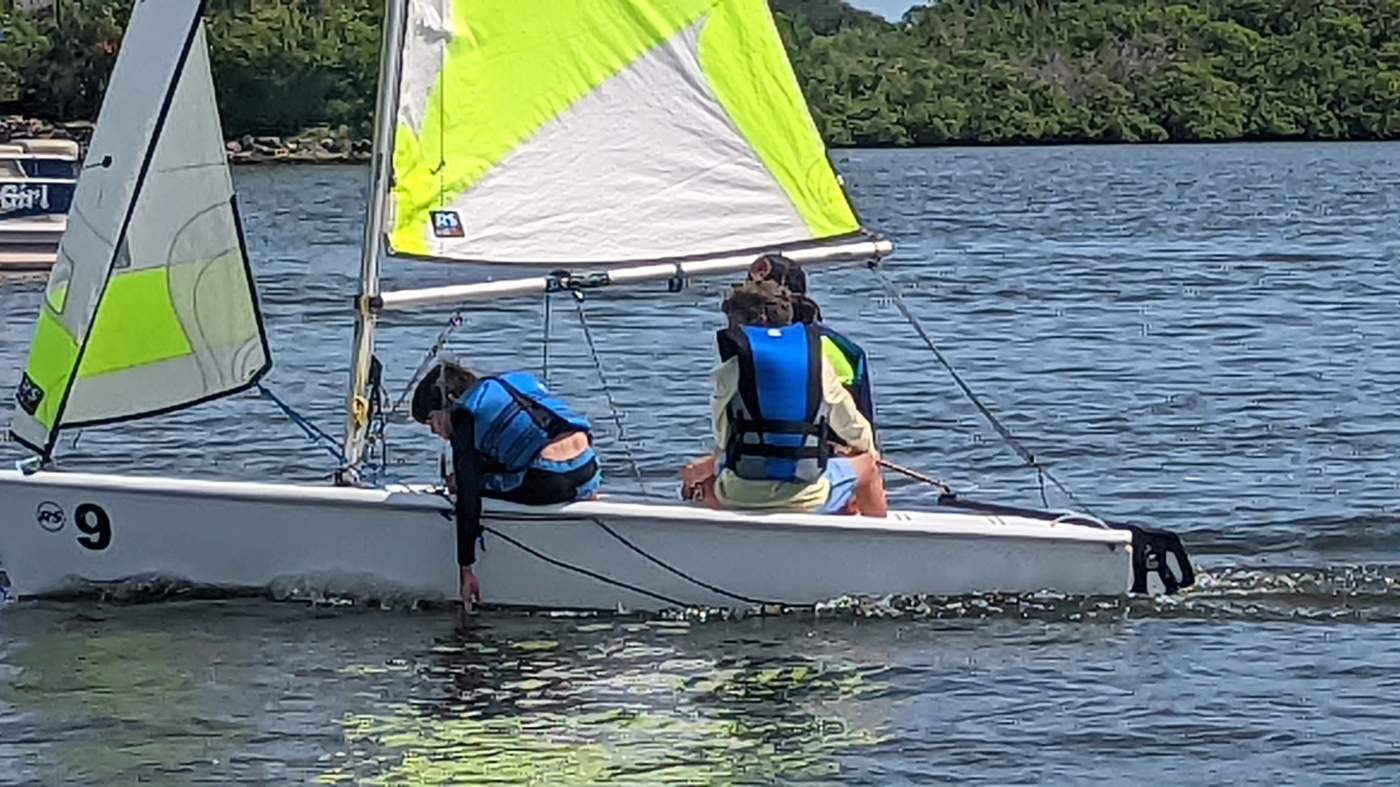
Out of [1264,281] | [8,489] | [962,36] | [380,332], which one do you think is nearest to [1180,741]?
[8,489]

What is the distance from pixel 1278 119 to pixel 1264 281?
194 feet

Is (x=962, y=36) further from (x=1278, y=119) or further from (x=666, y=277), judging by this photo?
(x=666, y=277)

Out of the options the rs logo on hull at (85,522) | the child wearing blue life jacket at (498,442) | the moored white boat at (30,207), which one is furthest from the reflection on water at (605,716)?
the moored white boat at (30,207)

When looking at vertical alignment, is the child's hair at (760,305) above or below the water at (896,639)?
above

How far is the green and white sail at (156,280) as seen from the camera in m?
10.1

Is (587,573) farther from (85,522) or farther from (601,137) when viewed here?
(85,522)

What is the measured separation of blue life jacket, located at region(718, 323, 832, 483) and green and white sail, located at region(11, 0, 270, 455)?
1.71 metres

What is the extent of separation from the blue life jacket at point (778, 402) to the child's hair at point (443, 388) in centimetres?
90

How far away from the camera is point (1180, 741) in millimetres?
8930

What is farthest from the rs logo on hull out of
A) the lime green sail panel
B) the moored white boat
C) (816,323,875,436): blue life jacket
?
the moored white boat

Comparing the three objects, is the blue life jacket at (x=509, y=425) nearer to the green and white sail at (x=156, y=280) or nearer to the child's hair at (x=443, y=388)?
the child's hair at (x=443, y=388)

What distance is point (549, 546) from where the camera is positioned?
1011cm

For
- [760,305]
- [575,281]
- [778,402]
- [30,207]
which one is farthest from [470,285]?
[30,207]

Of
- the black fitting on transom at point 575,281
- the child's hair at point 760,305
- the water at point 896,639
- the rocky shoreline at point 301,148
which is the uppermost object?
the black fitting on transom at point 575,281
